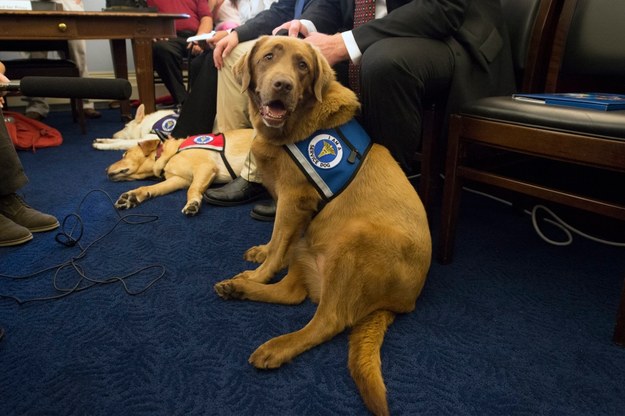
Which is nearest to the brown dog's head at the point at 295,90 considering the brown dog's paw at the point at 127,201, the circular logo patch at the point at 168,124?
the brown dog's paw at the point at 127,201

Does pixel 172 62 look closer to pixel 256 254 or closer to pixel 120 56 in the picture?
pixel 120 56

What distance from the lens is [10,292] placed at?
154 centimetres

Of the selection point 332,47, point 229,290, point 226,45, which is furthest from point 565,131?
point 226,45

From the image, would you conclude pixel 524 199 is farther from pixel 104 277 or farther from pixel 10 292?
pixel 10 292

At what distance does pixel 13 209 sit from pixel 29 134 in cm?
205

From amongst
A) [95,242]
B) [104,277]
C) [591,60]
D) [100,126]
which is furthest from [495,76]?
[100,126]

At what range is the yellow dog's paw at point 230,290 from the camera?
150 centimetres

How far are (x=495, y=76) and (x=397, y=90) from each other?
586mm

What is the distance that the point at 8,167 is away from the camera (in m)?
1.97

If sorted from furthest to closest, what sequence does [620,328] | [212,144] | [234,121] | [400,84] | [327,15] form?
[234,121], [212,144], [327,15], [400,84], [620,328]

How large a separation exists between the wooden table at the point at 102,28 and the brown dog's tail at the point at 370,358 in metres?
3.26

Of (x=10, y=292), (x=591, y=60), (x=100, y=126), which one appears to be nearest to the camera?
(x=10, y=292)

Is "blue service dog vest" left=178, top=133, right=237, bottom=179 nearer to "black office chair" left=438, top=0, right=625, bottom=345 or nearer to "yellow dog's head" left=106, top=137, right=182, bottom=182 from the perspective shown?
"yellow dog's head" left=106, top=137, right=182, bottom=182

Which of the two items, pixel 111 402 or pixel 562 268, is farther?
pixel 562 268
